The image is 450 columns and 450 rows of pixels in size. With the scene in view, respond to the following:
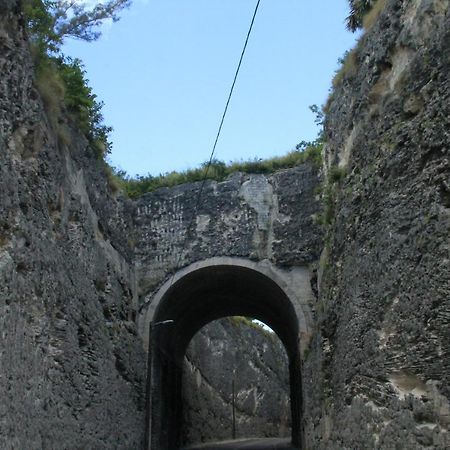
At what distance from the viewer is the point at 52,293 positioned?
8.80 metres

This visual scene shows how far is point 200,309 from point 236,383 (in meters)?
9.91

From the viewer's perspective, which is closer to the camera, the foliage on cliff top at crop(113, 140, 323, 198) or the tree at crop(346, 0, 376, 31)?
the tree at crop(346, 0, 376, 31)

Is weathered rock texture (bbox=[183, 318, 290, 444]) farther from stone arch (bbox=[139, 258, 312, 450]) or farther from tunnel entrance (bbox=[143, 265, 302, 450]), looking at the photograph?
stone arch (bbox=[139, 258, 312, 450])

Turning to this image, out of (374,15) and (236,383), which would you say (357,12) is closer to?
(374,15)

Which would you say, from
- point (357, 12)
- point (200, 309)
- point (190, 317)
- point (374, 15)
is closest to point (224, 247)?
point (200, 309)

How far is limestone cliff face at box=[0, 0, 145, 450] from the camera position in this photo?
24.6 feet

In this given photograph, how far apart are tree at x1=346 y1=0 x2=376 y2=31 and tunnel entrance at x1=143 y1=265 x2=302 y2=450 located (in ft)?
20.0

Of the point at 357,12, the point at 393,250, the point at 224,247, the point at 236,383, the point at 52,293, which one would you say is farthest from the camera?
the point at 236,383

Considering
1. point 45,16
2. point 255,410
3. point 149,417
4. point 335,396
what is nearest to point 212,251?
point 149,417

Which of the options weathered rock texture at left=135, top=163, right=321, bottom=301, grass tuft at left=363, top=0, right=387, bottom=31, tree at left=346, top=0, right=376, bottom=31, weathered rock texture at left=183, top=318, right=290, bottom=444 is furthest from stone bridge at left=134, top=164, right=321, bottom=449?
weathered rock texture at left=183, top=318, right=290, bottom=444

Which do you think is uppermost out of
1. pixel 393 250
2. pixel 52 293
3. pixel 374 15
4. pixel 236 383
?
pixel 374 15

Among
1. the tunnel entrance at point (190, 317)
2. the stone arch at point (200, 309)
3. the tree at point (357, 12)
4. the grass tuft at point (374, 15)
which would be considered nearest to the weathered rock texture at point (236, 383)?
the tunnel entrance at point (190, 317)

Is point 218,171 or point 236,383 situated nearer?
point 218,171

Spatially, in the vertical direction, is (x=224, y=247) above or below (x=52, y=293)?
above
